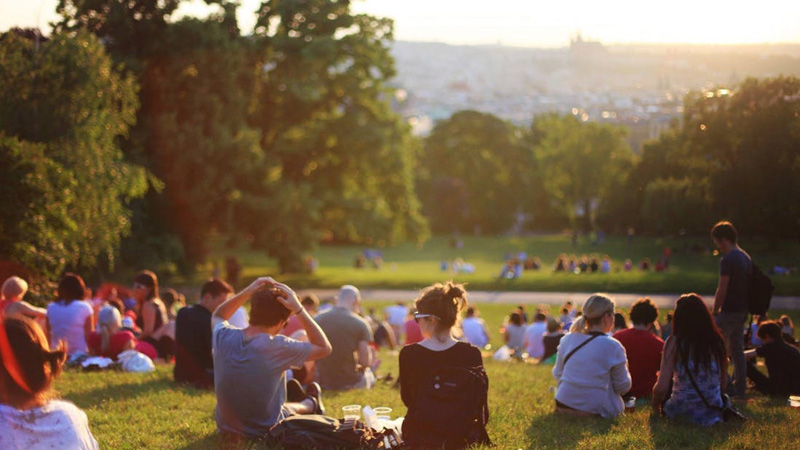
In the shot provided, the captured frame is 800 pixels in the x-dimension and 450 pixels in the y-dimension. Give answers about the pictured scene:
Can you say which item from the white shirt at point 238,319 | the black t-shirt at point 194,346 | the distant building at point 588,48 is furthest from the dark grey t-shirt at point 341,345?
the distant building at point 588,48

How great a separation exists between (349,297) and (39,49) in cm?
1265

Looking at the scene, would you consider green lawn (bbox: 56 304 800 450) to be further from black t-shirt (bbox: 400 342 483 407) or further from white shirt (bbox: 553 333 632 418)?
black t-shirt (bbox: 400 342 483 407)

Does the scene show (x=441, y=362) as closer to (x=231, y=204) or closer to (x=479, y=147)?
(x=231, y=204)

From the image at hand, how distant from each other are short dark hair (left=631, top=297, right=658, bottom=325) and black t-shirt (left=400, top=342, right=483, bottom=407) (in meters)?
3.17

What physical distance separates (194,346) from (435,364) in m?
4.39

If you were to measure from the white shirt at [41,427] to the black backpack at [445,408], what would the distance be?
3.10 m

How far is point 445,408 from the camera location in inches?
255

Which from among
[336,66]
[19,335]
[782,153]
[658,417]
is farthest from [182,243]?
[19,335]

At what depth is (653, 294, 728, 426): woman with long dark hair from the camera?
24.9 ft

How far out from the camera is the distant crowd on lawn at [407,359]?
385cm

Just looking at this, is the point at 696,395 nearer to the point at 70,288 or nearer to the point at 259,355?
the point at 259,355

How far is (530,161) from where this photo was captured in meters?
80.7

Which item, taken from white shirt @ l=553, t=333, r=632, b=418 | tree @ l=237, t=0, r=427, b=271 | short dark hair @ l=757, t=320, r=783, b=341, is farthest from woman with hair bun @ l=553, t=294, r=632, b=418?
tree @ l=237, t=0, r=427, b=271

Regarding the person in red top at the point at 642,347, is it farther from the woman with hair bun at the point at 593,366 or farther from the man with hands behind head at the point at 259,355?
the man with hands behind head at the point at 259,355
